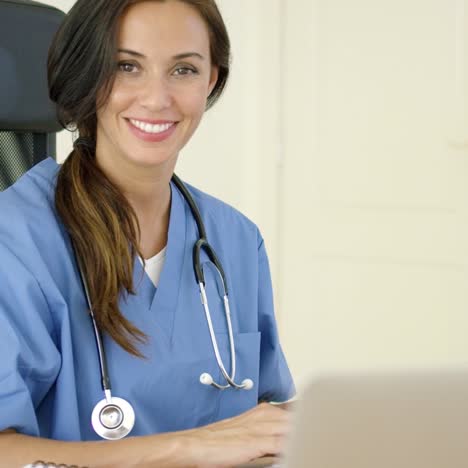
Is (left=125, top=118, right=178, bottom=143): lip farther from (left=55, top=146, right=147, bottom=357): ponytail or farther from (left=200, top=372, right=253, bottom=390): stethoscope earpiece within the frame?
(left=200, top=372, right=253, bottom=390): stethoscope earpiece

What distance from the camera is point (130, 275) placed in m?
1.28

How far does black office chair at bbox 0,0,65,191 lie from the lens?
1294mm

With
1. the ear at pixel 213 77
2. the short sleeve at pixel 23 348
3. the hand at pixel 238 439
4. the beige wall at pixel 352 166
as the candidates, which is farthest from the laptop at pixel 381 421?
the beige wall at pixel 352 166

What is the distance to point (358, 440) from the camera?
1.67ft

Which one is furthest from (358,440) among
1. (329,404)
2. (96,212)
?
(96,212)

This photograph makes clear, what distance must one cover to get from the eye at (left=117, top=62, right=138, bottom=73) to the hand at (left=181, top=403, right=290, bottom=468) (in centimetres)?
48

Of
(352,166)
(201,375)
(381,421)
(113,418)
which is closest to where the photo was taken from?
(381,421)

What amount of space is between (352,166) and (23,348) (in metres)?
1.80

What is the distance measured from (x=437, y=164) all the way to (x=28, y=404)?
5.91ft

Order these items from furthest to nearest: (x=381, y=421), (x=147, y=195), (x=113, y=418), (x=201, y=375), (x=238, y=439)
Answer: (x=147, y=195) < (x=201, y=375) < (x=113, y=418) < (x=238, y=439) < (x=381, y=421)

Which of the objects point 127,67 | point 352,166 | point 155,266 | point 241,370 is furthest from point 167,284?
point 352,166

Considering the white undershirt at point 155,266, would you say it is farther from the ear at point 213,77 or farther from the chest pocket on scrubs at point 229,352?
the ear at point 213,77

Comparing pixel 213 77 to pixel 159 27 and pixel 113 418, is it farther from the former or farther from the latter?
pixel 113 418

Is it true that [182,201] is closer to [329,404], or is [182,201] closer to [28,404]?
[28,404]
